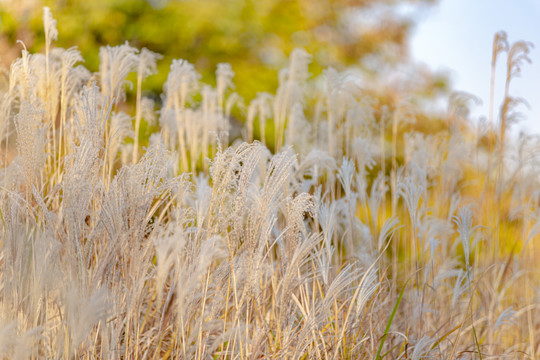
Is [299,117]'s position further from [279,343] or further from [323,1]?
[323,1]

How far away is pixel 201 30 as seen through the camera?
8719 millimetres

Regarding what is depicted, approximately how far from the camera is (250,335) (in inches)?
76.0

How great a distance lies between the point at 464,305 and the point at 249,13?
23.0 ft

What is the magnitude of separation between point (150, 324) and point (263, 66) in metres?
7.92

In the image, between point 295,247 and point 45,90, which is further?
point 45,90

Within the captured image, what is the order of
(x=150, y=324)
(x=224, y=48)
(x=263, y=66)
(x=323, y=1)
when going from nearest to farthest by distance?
(x=150, y=324)
(x=224, y=48)
(x=263, y=66)
(x=323, y=1)

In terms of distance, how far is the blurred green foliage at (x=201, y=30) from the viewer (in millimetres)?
8109

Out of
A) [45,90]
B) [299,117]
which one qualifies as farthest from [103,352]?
[299,117]

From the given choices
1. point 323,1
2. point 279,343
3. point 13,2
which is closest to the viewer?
point 279,343

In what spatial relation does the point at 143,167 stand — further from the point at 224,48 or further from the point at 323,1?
the point at 323,1

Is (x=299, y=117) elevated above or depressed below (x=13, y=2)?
below

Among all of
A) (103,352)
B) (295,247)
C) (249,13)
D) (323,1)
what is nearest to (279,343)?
(295,247)

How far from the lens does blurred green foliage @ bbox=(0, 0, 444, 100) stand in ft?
26.6

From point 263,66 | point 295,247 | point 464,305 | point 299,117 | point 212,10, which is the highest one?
point 212,10
